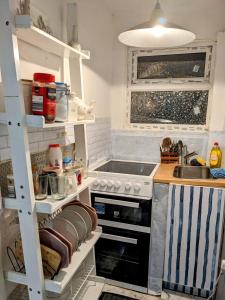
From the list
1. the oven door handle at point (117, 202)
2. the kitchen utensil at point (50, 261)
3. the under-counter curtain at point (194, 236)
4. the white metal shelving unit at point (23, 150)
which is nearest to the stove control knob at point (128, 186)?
the oven door handle at point (117, 202)

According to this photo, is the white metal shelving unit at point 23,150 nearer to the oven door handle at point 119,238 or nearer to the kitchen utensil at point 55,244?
the kitchen utensil at point 55,244

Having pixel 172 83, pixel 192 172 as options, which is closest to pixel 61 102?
pixel 192 172

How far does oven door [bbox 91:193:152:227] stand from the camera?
5.68 feet

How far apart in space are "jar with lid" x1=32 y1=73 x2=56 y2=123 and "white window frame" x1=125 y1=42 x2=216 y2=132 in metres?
1.63

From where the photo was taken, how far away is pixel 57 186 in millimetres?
999

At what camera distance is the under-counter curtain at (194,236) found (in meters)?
1.62

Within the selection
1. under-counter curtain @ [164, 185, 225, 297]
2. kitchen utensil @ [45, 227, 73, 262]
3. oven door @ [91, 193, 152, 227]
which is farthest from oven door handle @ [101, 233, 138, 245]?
kitchen utensil @ [45, 227, 73, 262]

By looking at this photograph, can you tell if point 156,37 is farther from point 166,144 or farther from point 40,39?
point 166,144

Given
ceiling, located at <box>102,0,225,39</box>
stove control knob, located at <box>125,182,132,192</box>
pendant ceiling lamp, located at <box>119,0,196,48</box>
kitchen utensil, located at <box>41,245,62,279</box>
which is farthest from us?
ceiling, located at <box>102,0,225,39</box>

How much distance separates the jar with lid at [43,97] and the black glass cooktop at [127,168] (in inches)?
44.3

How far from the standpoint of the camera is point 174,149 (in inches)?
90.0

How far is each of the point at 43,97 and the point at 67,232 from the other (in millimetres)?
660

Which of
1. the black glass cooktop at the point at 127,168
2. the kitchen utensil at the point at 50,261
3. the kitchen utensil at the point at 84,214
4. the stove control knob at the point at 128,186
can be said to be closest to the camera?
the kitchen utensil at the point at 50,261

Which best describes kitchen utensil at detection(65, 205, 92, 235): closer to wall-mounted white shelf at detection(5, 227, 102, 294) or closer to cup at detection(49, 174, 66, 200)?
wall-mounted white shelf at detection(5, 227, 102, 294)
